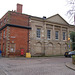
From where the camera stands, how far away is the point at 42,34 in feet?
80.3

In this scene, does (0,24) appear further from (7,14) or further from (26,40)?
(26,40)

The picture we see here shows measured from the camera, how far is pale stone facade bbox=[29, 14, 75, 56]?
23.3 metres

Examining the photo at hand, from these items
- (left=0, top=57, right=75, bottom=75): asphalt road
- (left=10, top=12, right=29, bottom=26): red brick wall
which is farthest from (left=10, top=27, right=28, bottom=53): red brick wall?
(left=0, top=57, right=75, bottom=75): asphalt road

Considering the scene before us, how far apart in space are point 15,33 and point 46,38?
24.4 feet

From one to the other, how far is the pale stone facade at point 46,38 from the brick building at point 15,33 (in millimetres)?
1385

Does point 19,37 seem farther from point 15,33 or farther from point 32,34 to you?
point 32,34

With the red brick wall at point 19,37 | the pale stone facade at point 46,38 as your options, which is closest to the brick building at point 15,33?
the red brick wall at point 19,37

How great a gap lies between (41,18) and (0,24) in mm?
10145

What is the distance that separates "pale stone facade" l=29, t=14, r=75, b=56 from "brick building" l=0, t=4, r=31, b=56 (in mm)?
1385

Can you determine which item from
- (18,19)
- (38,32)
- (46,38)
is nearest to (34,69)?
(18,19)

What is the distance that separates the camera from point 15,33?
21.2m

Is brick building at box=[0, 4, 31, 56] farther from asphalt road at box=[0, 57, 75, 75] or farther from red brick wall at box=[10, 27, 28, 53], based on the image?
asphalt road at box=[0, 57, 75, 75]

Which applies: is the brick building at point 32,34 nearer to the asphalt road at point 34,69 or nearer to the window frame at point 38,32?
the window frame at point 38,32

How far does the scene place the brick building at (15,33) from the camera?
2033 centimetres
